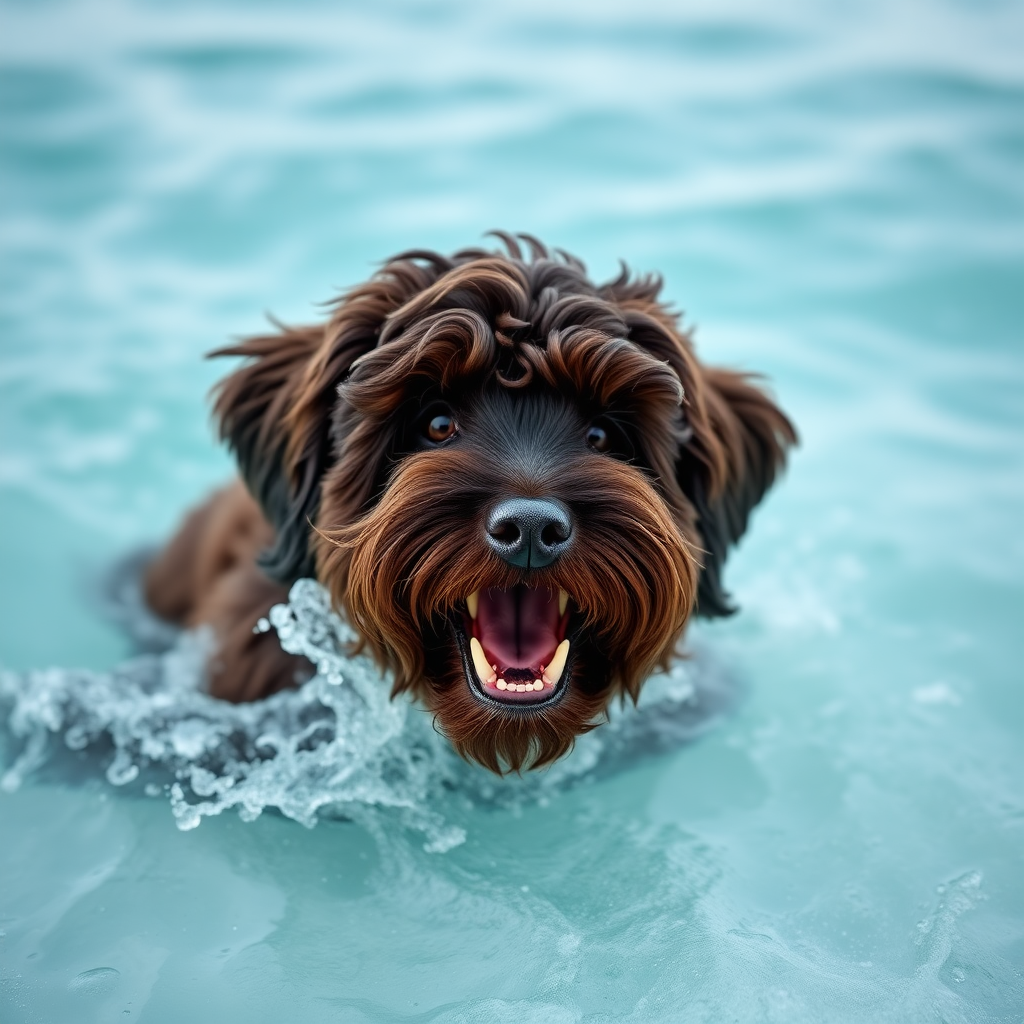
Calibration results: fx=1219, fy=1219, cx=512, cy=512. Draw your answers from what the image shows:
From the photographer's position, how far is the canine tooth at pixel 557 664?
3.49 meters

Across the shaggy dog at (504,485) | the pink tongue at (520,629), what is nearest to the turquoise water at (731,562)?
the shaggy dog at (504,485)

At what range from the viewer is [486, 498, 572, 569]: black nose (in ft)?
10.2

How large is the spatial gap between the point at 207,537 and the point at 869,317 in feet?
17.8

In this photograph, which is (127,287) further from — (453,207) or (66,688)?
(66,688)

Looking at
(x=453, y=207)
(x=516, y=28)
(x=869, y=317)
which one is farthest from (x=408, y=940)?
(x=516, y=28)

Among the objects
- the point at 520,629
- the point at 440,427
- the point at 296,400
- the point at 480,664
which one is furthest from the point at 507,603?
the point at 296,400

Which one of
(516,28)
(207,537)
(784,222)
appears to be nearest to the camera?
(207,537)

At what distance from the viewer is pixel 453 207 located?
32.2 feet

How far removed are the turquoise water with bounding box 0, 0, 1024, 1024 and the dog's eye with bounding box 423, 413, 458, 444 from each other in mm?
1019

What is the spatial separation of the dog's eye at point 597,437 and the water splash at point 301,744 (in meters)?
1.03

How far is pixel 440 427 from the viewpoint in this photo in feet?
11.7

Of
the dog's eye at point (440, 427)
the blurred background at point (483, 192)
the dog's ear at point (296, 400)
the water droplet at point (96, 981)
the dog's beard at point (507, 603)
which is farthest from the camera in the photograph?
the blurred background at point (483, 192)

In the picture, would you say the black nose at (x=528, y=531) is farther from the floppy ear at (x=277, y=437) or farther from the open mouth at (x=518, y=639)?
the floppy ear at (x=277, y=437)

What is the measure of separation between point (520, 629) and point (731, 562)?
327 centimetres
